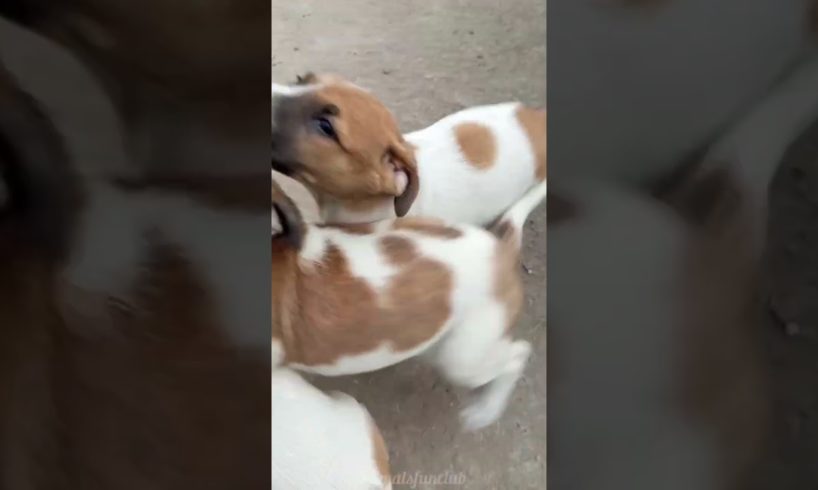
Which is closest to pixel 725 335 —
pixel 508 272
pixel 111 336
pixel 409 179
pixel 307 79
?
pixel 508 272

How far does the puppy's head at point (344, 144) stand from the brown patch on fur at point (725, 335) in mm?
245

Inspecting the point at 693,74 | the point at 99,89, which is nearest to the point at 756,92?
the point at 693,74

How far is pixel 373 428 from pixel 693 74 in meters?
0.39

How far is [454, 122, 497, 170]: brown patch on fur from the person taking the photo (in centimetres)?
58

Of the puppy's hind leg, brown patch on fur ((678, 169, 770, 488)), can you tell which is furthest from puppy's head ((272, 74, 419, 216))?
brown patch on fur ((678, 169, 770, 488))

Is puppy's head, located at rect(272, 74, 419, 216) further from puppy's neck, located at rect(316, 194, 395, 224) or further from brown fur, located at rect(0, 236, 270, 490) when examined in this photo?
brown fur, located at rect(0, 236, 270, 490)

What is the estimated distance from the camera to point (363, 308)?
0.57 meters

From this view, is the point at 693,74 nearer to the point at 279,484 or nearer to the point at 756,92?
the point at 756,92

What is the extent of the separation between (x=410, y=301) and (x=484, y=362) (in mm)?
77

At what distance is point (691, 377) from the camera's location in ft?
1.93

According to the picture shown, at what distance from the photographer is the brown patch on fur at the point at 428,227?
57cm

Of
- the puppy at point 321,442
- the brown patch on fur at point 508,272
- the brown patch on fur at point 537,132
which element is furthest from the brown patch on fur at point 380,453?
the brown patch on fur at point 537,132

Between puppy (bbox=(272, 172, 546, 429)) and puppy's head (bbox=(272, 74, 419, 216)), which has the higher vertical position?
puppy's head (bbox=(272, 74, 419, 216))

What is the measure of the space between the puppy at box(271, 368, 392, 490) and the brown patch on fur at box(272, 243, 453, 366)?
31 millimetres
